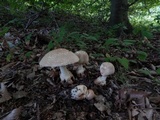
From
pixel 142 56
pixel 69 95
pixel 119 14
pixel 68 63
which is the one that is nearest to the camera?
pixel 68 63

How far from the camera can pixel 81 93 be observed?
200 cm

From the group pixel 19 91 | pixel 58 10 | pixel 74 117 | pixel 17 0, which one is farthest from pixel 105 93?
pixel 58 10

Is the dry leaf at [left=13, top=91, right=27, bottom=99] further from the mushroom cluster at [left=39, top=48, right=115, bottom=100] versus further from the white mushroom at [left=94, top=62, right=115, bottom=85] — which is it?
the white mushroom at [left=94, top=62, right=115, bottom=85]

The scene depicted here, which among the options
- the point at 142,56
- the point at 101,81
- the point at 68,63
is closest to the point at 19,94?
the point at 68,63

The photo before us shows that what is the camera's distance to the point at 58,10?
753 cm

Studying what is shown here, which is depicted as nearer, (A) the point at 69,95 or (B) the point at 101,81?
(A) the point at 69,95

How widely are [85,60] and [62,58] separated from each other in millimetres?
380

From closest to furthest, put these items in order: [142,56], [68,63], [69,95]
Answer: [68,63], [69,95], [142,56]

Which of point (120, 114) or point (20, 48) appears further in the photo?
point (20, 48)

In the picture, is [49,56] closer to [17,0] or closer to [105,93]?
[105,93]

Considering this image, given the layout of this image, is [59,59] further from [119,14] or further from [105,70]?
[119,14]

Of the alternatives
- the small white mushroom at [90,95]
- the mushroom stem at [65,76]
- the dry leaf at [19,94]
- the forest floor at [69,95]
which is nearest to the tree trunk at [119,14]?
the forest floor at [69,95]

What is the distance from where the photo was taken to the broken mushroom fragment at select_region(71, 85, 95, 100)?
200 cm

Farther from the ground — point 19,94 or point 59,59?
point 59,59
